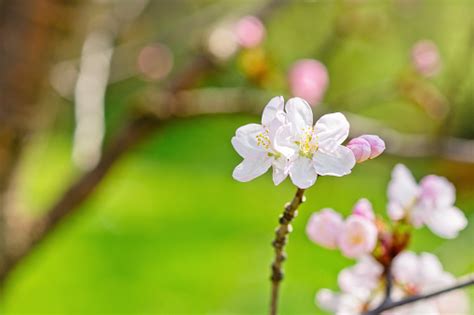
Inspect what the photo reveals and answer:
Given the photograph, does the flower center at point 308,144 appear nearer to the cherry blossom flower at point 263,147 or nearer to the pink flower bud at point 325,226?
the cherry blossom flower at point 263,147

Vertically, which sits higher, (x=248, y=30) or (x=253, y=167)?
(x=248, y=30)

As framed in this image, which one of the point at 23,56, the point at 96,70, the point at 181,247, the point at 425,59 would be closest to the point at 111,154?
the point at 23,56

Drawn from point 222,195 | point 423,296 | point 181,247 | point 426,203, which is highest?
point 222,195

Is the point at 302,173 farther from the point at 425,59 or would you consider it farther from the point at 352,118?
the point at 425,59

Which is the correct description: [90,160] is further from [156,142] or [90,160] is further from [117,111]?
[117,111]

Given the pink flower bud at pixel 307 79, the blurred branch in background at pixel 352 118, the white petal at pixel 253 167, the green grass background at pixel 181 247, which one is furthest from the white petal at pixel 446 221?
the pink flower bud at pixel 307 79

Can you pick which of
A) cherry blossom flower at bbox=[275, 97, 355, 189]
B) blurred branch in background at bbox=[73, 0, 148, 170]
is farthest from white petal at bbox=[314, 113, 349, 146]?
blurred branch in background at bbox=[73, 0, 148, 170]

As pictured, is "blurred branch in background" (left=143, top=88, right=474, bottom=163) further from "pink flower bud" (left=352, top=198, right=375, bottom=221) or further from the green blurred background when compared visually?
"pink flower bud" (left=352, top=198, right=375, bottom=221)
